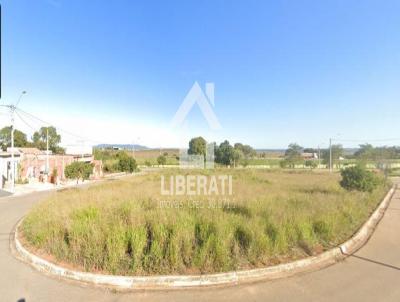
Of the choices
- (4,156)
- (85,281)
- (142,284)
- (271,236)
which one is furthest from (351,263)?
(4,156)

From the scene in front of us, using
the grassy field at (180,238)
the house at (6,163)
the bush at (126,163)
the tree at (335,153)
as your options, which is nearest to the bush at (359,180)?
the grassy field at (180,238)

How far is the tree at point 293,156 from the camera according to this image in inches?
2005

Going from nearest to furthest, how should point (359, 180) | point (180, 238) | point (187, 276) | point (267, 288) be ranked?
point (267, 288) < point (187, 276) < point (180, 238) < point (359, 180)

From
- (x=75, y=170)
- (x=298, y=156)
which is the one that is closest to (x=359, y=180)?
(x=75, y=170)

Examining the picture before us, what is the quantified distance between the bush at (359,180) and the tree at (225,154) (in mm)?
37850

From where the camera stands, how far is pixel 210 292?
13.3 ft

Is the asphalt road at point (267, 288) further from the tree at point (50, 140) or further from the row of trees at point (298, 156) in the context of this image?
the tree at point (50, 140)

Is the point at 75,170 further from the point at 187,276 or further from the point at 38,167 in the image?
the point at 187,276

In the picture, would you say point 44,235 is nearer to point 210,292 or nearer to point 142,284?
point 142,284

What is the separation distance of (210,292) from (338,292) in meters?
2.15

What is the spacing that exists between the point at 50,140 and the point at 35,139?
18.0 feet

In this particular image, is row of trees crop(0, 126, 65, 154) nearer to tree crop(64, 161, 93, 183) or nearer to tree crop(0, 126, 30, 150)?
tree crop(0, 126, 30, 150)

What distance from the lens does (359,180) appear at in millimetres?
12961

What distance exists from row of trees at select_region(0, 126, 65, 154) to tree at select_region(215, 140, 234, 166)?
34260mm
